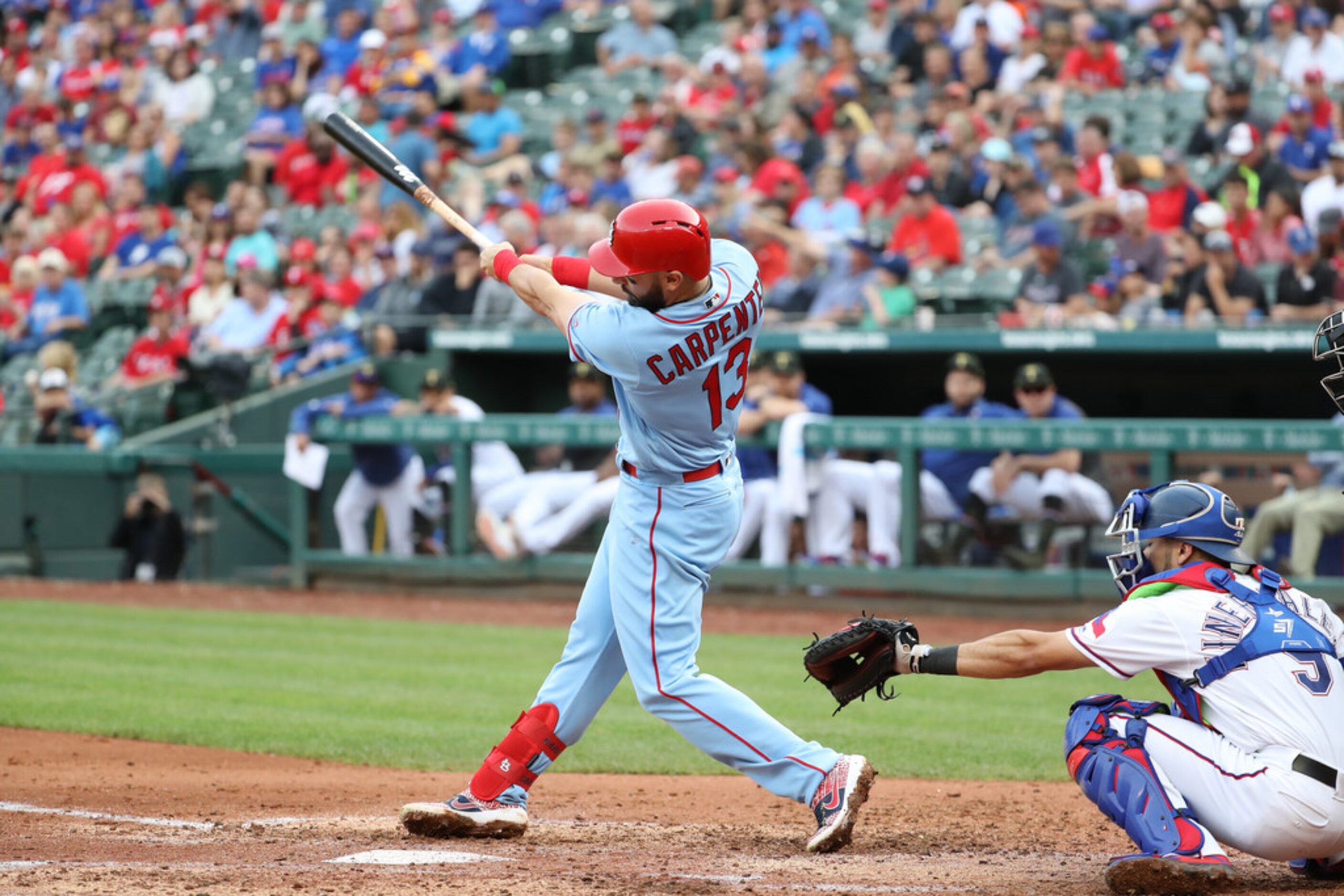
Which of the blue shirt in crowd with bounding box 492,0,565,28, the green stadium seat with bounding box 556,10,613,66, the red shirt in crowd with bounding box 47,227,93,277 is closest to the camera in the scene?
the red shirt in crowd with bounding box 47,227,93,277

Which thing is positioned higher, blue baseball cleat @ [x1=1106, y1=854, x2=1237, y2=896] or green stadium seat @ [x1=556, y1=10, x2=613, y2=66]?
green stadium seat @ [x1=556, y1=10, x2=613, y2=66]

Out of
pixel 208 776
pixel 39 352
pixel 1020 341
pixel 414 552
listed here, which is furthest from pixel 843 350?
pixel 39 352

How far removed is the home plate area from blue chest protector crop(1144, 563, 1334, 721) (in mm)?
548

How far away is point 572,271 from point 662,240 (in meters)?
0.54

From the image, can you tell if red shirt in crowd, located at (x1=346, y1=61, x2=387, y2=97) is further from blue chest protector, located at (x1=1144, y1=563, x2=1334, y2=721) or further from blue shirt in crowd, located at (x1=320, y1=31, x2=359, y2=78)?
blue chest protector, located at (x1=1144, y1=563, x2=1334, y2=721)

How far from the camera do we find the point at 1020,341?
35.9 ft

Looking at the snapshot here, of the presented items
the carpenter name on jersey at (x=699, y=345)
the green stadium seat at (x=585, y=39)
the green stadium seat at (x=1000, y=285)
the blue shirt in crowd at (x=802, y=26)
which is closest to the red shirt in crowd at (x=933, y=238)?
the green stadium seat at (x=1000, y=285)

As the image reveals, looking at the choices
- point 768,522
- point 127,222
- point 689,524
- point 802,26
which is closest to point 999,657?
point 689,524

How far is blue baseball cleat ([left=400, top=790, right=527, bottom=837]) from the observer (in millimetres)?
4332

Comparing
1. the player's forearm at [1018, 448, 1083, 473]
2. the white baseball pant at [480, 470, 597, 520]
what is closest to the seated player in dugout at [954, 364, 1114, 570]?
the player's forearm at [1018, 448, 1083, 473]

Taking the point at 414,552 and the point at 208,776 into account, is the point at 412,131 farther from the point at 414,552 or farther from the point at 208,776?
the point at 208,776

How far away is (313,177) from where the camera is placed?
1667cm

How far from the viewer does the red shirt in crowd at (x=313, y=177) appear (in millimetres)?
16594

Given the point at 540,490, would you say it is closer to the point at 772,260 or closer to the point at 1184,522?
the point at 772,260
